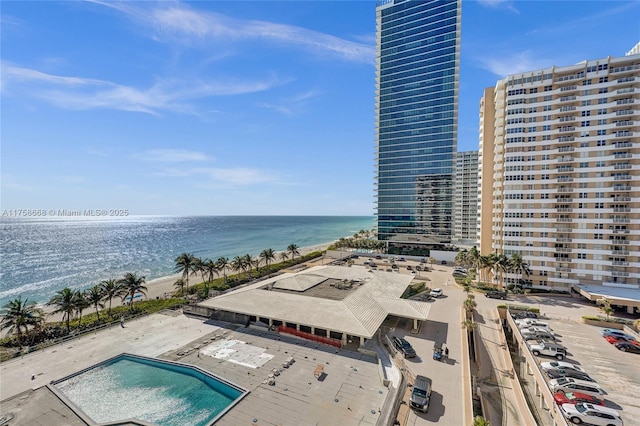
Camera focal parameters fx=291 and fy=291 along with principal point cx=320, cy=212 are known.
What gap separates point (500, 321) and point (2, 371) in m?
58.1

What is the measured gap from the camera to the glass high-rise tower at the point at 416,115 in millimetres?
96688

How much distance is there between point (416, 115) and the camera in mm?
101562

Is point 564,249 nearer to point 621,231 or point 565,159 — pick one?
point 621,231

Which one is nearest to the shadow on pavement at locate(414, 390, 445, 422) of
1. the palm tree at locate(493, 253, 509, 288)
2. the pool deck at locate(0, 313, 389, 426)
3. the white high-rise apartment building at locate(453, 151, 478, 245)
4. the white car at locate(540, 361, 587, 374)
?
the pool deck at locate(0, 313, 389, 426)

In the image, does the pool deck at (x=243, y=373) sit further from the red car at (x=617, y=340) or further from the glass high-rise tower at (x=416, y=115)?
the glass high-rise tower at (x=416, y=115)

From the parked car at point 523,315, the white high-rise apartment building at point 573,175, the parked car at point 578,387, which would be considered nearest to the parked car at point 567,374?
the parked car at point 578,387

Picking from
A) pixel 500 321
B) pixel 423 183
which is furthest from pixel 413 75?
pixel 500 321

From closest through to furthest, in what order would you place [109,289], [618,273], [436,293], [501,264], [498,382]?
1. [498,382]
2. [109,289]
3. [618,273]
4. [436,293]
5. [501,264]

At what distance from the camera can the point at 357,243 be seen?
106 meters

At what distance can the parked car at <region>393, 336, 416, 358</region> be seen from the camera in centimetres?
2966

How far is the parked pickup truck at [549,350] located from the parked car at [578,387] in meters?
5.97

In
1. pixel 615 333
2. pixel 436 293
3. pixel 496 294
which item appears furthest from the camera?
pixel 436 293

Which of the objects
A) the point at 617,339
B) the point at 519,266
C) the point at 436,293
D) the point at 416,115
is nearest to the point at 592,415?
the point at 617,339

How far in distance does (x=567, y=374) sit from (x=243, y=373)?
29.9m
